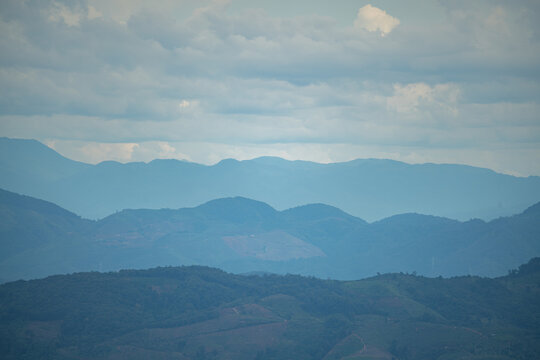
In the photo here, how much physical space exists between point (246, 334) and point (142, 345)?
29.9 meters

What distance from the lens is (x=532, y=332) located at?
184375mm

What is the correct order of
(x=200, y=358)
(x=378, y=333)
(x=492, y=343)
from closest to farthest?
1. (x=492, y=343)
2. (x=200, y=358)
3. (x=378, y=333)

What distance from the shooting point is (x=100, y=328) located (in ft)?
647

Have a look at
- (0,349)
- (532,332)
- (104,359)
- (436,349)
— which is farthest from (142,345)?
(532,332)

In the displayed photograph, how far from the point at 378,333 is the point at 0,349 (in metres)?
106

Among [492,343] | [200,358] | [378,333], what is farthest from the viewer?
[378,333]

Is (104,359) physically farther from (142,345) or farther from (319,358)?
(319,358)

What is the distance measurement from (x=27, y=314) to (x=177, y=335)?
45.0 meters

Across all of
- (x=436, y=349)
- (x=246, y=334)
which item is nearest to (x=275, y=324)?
(x=246, y=334)

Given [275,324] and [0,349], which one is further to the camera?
[275,324]

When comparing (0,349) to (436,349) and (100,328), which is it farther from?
(436,349)

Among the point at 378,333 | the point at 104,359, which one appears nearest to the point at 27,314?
the point at 104,359

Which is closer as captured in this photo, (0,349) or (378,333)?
(0,349)

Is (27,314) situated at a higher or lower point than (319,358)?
higher
